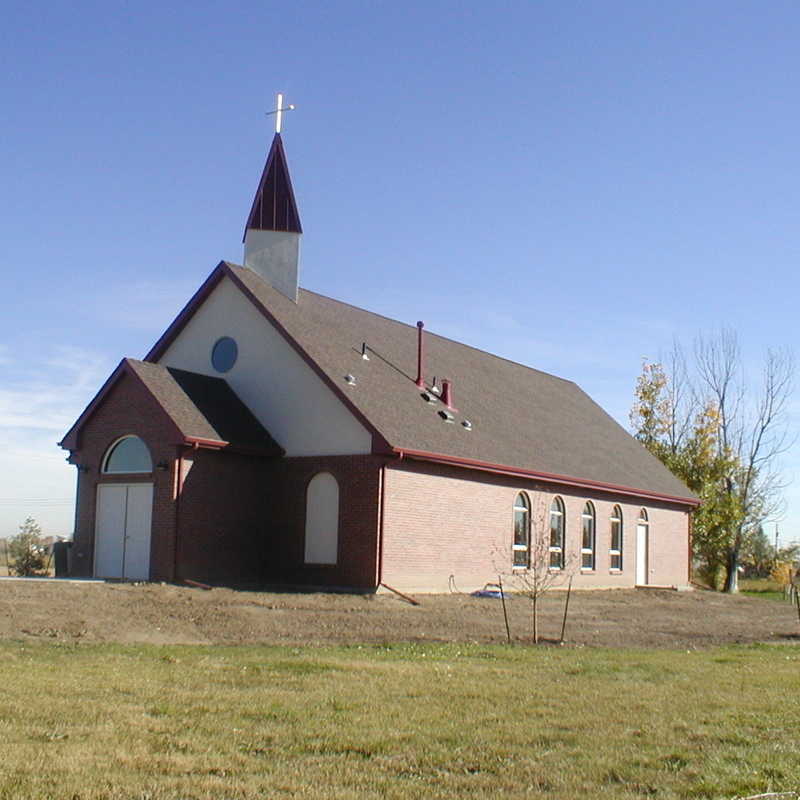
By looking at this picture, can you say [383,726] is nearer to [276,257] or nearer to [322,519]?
[322,519]

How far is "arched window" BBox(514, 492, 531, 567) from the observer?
2869cm

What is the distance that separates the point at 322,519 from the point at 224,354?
17.8 feet

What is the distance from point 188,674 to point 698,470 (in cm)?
3908

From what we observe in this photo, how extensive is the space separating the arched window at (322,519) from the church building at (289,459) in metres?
0.04

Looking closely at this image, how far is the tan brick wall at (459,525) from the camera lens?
2447 centimetres

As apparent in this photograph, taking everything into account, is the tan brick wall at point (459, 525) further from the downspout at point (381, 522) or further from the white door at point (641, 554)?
the white door at point (641, 554)

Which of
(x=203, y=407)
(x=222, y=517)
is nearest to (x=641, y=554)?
(x=222, y=517)

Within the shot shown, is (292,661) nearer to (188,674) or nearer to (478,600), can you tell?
(188,674)

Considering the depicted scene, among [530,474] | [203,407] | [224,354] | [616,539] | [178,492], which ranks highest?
[224,354]

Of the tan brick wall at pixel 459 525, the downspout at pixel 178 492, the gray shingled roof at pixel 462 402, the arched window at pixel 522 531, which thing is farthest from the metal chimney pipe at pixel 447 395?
the downspout at pixel 178 492

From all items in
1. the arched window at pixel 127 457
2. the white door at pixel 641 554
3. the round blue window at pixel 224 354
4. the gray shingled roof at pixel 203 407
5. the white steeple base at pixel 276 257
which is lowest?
the white door at pixel 641 554

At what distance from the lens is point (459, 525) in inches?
1035

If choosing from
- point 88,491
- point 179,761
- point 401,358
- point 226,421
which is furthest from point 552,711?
point 401,358

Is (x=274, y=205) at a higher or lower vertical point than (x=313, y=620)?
higher
